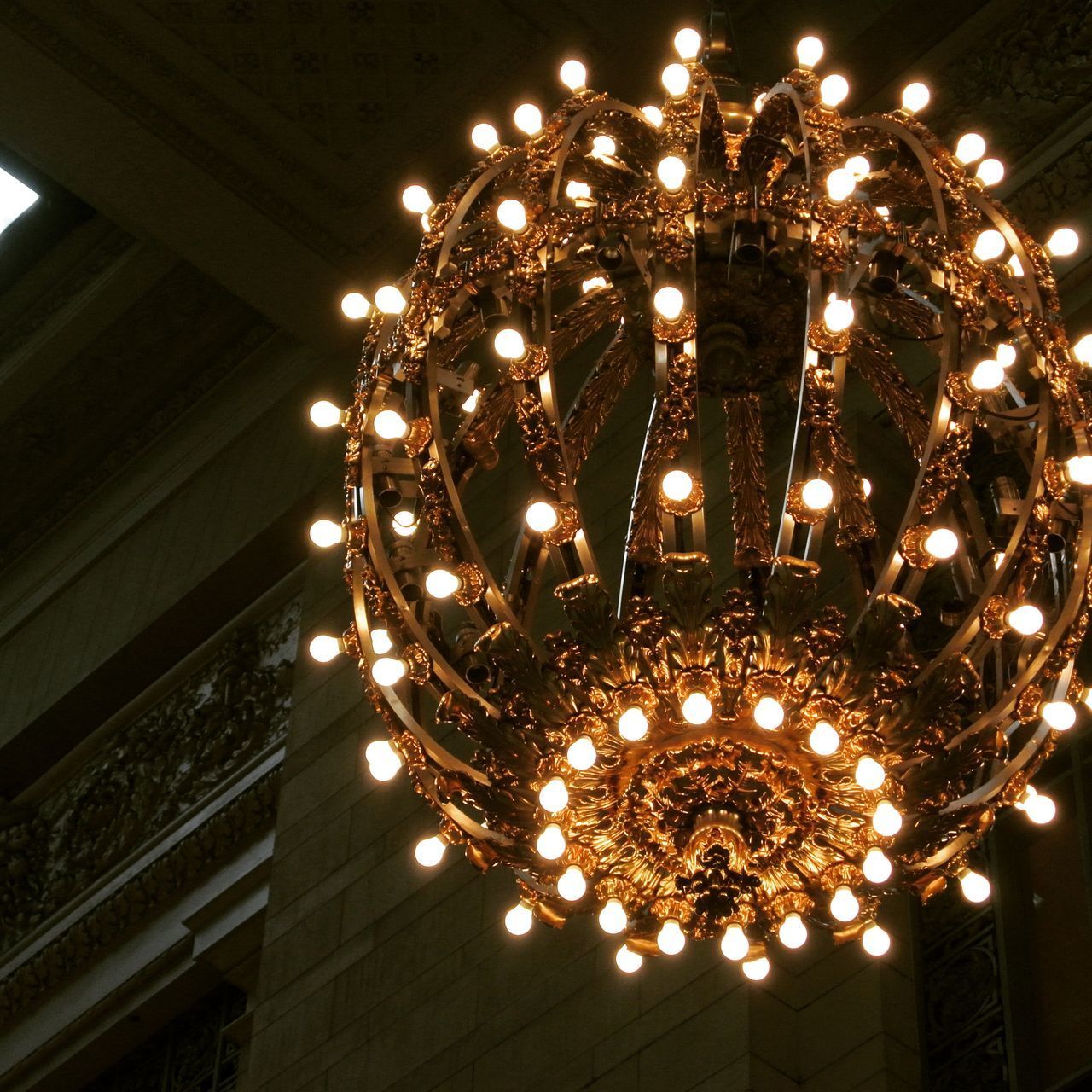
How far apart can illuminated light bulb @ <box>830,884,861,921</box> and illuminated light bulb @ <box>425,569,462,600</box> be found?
26.1 inches

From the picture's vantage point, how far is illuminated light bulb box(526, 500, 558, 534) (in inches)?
111

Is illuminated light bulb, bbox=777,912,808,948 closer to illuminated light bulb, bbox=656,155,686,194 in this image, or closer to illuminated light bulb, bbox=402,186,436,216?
illuminated light bulb, bbox=656,155,686,194

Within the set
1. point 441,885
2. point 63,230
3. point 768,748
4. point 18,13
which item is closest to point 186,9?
point 18,13

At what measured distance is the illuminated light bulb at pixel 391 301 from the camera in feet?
10.9

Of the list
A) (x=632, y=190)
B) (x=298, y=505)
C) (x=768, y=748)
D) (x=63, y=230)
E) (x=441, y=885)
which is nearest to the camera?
(x=768, y=748)

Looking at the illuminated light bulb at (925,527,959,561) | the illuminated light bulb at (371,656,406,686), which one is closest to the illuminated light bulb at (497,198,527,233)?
the illuminated light bulb at (371,656,406,686)

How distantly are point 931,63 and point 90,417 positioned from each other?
11.6ft

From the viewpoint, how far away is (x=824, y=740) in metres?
2.67

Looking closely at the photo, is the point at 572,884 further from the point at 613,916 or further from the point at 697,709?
the point at 697,709

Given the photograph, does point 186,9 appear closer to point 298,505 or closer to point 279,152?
point 279,152

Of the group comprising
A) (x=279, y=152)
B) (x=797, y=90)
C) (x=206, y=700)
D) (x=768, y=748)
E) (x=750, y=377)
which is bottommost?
(x=768, y=748)

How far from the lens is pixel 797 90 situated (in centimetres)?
337

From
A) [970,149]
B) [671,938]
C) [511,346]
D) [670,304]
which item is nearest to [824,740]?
[671,938]

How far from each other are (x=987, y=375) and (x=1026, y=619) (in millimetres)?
347
